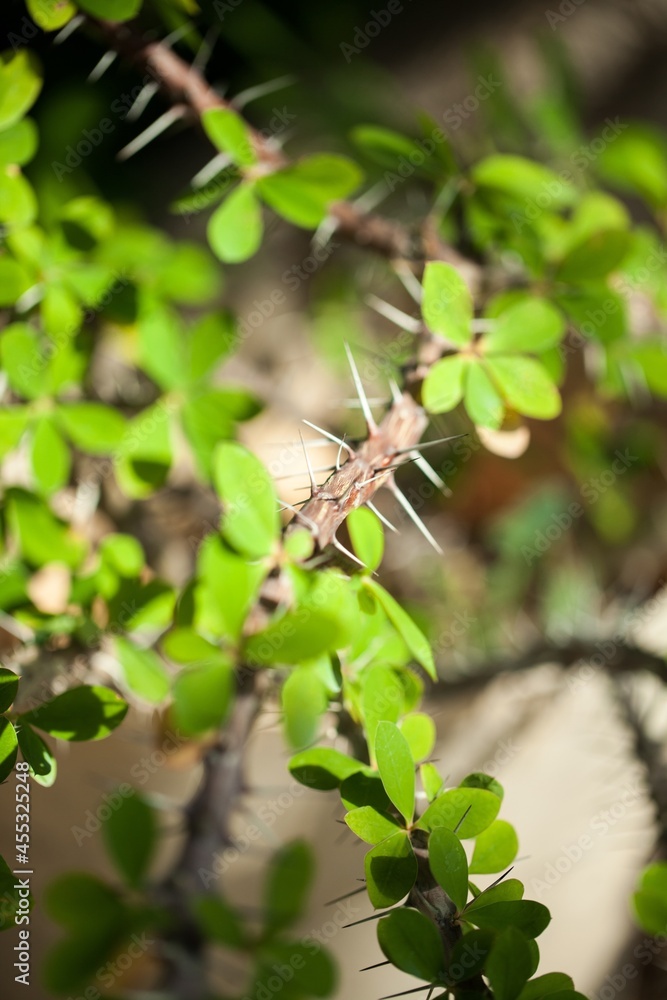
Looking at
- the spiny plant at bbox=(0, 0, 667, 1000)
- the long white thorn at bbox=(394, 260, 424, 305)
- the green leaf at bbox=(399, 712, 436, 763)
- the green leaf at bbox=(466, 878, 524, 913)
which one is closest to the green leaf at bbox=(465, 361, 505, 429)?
the spiny plant at bbox=(0, 0, 667, 1000)

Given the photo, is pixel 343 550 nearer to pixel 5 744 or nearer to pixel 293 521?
pixel 293 521

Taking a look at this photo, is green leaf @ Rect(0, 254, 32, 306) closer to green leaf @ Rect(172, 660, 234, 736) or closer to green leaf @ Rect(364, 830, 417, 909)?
green leaf @ Rect(172, 660, 234, 736)

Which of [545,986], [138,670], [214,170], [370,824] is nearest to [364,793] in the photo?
[370,824]

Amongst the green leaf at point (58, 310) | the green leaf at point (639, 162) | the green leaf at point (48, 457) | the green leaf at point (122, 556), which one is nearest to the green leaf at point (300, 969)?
the green leaf at point (122, 556)

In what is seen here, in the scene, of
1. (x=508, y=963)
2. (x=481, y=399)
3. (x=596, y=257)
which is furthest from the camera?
(x=596, y=257)

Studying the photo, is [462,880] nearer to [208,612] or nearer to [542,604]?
[208,612]

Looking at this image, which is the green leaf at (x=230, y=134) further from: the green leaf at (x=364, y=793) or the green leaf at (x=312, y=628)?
the green leaf at (x=364, y=793)
